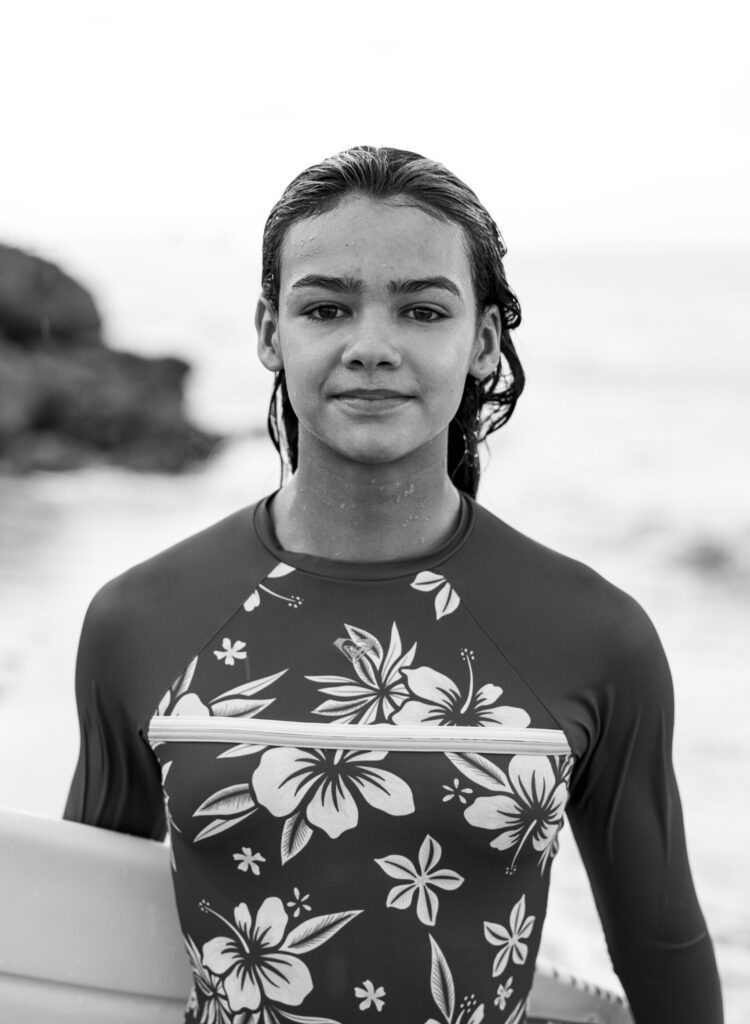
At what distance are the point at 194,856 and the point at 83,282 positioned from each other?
8198 millimetres

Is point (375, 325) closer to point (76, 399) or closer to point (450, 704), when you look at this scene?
point (450, 704)

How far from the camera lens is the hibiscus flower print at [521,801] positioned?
118 cm

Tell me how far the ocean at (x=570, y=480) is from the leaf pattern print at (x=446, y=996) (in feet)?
10.3

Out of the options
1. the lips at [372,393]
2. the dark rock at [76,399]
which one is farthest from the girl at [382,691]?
the dark rock at [76,399]

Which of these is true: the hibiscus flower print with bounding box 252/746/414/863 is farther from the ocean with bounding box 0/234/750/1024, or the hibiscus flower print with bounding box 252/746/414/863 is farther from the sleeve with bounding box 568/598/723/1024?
the ocean with bounding box 0/234/750/1024

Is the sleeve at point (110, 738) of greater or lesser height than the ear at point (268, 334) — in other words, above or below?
below

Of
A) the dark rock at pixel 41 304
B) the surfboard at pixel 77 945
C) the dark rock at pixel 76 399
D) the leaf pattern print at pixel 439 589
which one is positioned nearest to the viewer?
the leaf pattern print at pixel 439 589

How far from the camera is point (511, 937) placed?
1.26m

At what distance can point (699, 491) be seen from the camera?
8.20 m

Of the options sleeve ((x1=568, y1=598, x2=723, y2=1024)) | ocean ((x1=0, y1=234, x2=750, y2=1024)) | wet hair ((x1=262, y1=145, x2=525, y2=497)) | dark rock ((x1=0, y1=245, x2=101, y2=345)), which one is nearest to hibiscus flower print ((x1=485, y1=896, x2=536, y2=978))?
sleeve ((x1=568, y1=598, x2=723, y2=1024))

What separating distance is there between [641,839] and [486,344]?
584mm

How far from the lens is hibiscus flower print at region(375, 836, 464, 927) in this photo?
1.20m

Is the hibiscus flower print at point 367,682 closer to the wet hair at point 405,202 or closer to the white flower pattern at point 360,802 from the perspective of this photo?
the white flower pattern at point 360,802

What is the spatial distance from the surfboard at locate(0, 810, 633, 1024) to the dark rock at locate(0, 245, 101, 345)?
695cm
